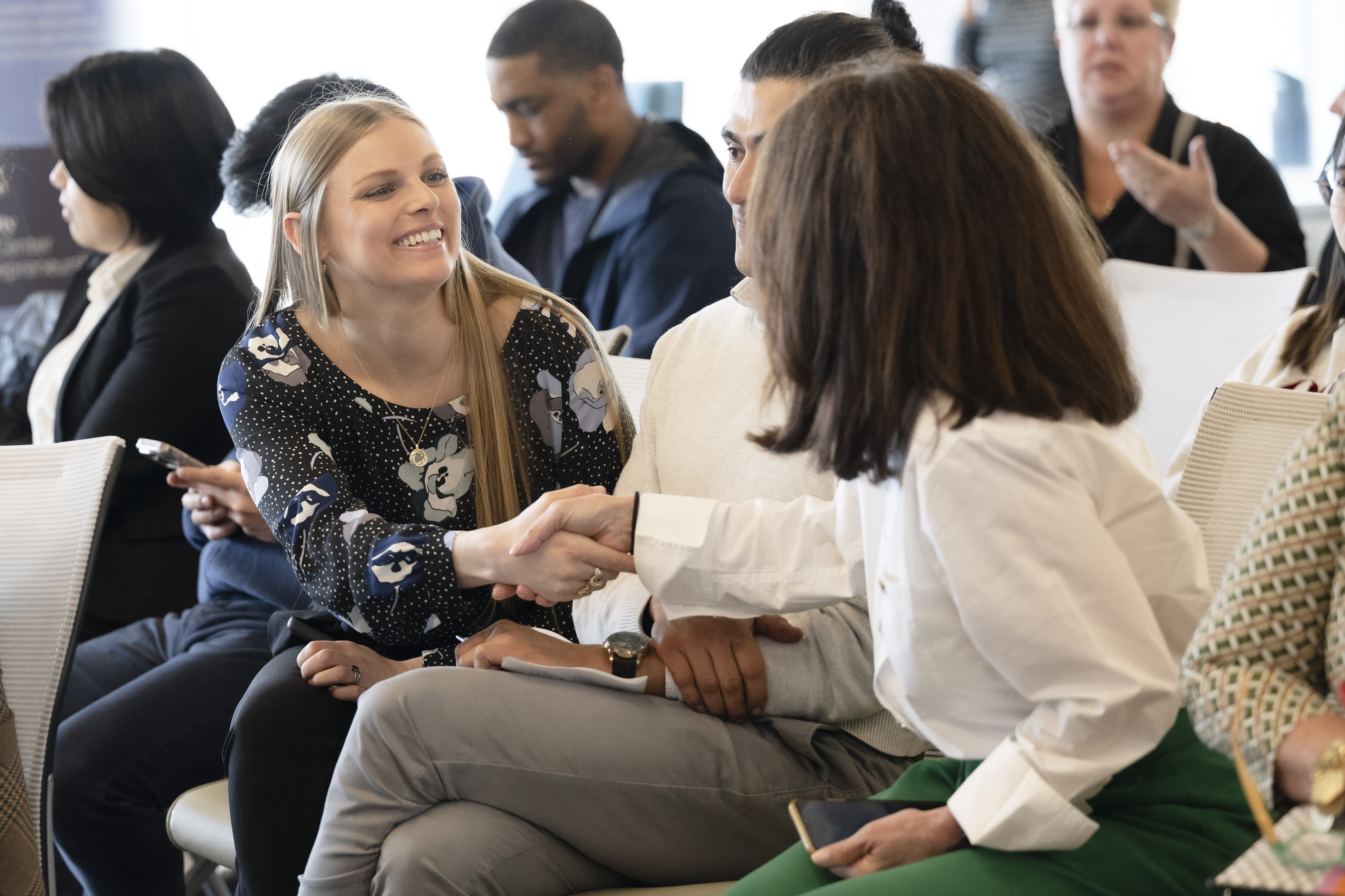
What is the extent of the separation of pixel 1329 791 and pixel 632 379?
4.50 ft

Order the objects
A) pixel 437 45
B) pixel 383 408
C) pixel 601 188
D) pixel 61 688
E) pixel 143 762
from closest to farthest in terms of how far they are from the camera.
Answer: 1. pixel 61 688
2. pixel 383 408
3. pixel 143 762
4. pixel 601 188
5. pixel 437 45

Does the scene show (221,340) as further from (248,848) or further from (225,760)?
(248,848)

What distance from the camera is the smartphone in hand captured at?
113cm

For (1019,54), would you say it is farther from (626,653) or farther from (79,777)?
(79,777)

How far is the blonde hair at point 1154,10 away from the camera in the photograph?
9.09ft

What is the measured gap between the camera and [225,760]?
1.63 metres

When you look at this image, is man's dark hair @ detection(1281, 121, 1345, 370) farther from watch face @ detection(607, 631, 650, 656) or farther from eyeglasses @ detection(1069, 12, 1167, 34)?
watch face @ detection(607, 631, 650, 656)

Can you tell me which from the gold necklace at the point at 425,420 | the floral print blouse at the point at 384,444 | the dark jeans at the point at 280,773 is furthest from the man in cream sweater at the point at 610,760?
the gold necklace at the point at 425,420

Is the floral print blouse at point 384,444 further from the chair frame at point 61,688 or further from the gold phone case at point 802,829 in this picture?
the gold phone case at point 802,829

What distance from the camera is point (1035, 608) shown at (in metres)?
1.00

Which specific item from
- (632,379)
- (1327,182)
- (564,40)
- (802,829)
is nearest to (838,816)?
(802,829)

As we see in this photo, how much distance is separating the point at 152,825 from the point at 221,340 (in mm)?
1024

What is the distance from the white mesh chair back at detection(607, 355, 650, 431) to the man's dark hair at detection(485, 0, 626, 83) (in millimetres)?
1430

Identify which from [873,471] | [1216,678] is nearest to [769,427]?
[873,471]
